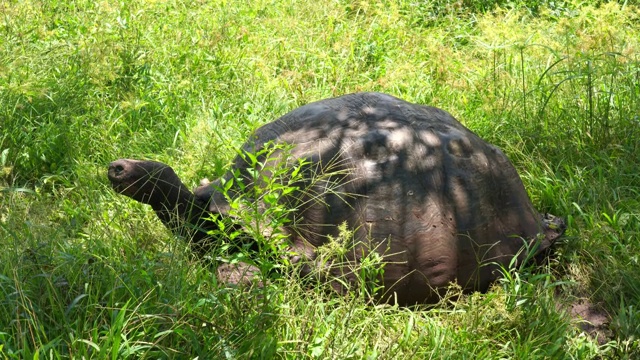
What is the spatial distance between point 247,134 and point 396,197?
4.74 feet

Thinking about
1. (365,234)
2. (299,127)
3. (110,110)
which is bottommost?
(110,110)

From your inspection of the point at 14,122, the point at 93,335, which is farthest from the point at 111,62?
the point at 93,335

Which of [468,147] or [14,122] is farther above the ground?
[468,147]

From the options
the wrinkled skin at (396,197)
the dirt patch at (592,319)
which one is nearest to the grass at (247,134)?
the dirt patch at (592,319)

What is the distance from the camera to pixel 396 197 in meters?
3.73

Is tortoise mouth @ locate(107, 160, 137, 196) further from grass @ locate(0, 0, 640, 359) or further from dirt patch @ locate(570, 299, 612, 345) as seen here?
dirt patch @ locate(570, 299, 612, 345)

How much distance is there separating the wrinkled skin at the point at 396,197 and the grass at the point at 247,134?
6.7 inches

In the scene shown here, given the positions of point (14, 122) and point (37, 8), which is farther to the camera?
point (37, 8)

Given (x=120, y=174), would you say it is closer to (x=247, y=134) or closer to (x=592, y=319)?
(x=247, y=134)

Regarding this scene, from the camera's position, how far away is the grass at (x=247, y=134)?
3.02 meters

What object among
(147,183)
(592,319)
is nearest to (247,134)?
(147,183)

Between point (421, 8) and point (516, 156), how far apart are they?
96.9 inches

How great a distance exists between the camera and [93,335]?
2.74 meters

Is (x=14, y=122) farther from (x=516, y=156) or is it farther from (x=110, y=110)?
(x=516, y=156)
